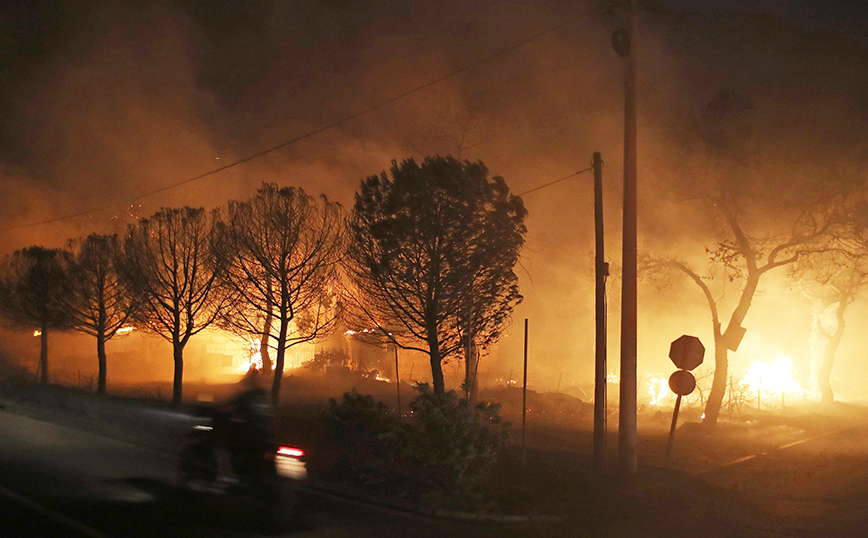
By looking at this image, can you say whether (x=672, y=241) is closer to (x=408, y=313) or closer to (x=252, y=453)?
(x=408, y=313)

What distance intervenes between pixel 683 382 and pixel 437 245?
5996 mm

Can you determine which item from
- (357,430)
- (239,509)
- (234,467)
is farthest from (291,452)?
(357,430)

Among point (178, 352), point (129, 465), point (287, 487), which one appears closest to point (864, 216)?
point (287, 487)

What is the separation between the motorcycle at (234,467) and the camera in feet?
28.3

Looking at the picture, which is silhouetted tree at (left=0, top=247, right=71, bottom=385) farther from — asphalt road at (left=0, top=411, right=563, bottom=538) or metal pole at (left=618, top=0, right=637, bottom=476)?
metal pole at (left=618, top=0, right=637, bottom=476)

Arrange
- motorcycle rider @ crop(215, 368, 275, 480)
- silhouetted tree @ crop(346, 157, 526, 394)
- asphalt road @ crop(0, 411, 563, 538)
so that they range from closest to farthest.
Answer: asphalt road @ crop(0, 411, 563, 538)
motorcycle rider @ crop(215, 368, 275, 480)
silhouetted tree @ crop(346, 157, 526, 394)

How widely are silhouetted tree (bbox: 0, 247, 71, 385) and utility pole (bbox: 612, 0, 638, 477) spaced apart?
24.0 metres

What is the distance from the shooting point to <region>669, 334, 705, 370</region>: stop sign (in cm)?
1206

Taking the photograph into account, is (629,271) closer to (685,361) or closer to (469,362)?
(685,361)

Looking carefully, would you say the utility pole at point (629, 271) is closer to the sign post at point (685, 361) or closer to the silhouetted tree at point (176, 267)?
the sign post at point (685, 361)

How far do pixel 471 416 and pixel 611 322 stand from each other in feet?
90.4

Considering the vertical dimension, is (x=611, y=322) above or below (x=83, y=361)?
above

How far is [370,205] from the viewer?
→ 50.4 ft

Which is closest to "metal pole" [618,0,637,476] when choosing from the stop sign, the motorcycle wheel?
the stop sign
